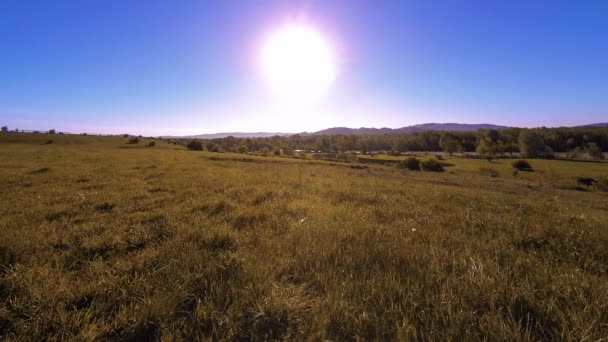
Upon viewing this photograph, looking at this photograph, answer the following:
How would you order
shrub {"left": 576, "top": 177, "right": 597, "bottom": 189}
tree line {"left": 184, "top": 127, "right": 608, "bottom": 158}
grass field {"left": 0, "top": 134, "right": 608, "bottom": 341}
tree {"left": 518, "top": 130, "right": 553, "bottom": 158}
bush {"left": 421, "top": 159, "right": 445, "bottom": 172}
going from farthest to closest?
tree line {"left": 184, "top": 127, "right": 608, "bottom": 158}
tree {"left": 518, "top": 130, "right": 553, "bottom": 158}
bush {"left": 421, "top": 159, "right": 445, "bottom": 172}
shrub {"left": 576, "top": 177, "right": 597, "bottom": 189}
grass field {"left": 0, "top": 134, "right": 608, "bottom": 341}

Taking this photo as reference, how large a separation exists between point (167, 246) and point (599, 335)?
4.73m

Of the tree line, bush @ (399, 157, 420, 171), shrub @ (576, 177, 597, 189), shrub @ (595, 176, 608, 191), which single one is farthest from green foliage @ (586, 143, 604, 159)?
bush @ (399, 157, 420, 171)

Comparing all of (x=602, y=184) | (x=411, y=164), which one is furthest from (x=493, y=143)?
(x=602, y=184)

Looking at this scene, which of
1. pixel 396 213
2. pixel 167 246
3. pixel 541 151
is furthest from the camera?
pixel 541 151

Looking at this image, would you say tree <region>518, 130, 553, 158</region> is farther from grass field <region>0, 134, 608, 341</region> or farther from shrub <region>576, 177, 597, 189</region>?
grass field <region>0, 134, 608, 341</region>

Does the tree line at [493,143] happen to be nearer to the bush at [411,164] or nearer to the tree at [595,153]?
the tree at [595,153]

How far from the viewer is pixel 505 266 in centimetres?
323

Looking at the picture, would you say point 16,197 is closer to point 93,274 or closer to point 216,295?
point 93,274

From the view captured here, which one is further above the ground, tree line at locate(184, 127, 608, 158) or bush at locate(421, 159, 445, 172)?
tree line at locate(184, 127, 608, 158)

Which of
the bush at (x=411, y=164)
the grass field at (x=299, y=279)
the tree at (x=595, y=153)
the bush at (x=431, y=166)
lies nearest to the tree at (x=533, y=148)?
the tree at (x=595, y=153)

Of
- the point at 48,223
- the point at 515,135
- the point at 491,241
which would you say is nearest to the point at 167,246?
the point at 48,223

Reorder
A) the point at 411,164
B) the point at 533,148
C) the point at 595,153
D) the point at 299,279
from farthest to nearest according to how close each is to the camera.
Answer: the point at 533,148
the point at 595,153
the point at 411,164
the point at 299,279

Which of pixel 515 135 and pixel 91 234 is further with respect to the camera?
pixel 515 135

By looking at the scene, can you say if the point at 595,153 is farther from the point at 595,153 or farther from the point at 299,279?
the point at 299,279
